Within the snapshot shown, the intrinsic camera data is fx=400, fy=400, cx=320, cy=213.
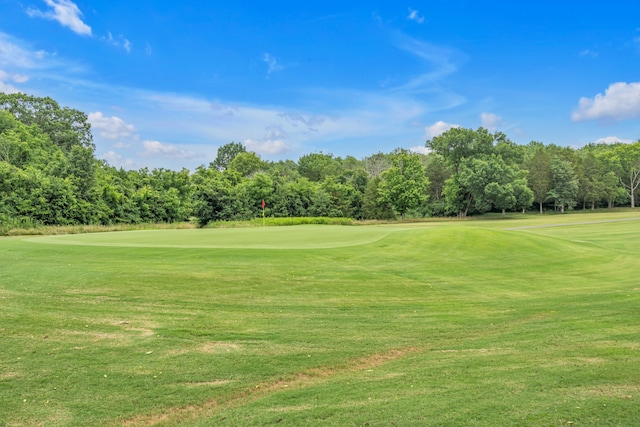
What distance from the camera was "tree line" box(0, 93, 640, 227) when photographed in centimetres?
4841

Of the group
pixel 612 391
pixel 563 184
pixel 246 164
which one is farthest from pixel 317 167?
pixel 612 391

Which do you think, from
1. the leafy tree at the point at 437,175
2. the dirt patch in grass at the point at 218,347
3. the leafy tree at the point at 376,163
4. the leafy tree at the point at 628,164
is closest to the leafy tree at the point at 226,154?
the leafy tree at the point at 376,163

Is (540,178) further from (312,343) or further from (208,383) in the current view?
(208,383)

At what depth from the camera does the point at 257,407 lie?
14.8 feet

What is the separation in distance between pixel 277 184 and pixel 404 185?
66.4 ft

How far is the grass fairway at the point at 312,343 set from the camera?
4.39 m

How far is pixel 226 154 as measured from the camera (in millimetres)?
115062

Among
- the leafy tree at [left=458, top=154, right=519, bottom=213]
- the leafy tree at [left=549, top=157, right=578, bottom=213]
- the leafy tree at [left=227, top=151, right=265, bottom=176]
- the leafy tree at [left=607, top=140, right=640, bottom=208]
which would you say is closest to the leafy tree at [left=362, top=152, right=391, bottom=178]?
the leafy tree at [left=227, top=151, right=265, bottom=176]

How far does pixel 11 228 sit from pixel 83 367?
4236cm

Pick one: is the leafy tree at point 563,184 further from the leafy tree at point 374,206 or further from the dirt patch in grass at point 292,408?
the dirt patch in grass at point 292,408

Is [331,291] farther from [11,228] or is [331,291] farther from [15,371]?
[11,228]

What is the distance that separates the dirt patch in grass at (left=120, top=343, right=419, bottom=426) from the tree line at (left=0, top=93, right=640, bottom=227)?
47071mm

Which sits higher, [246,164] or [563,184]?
[246,164]

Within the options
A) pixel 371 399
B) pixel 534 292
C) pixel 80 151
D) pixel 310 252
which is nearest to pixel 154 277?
pixel 310 252
